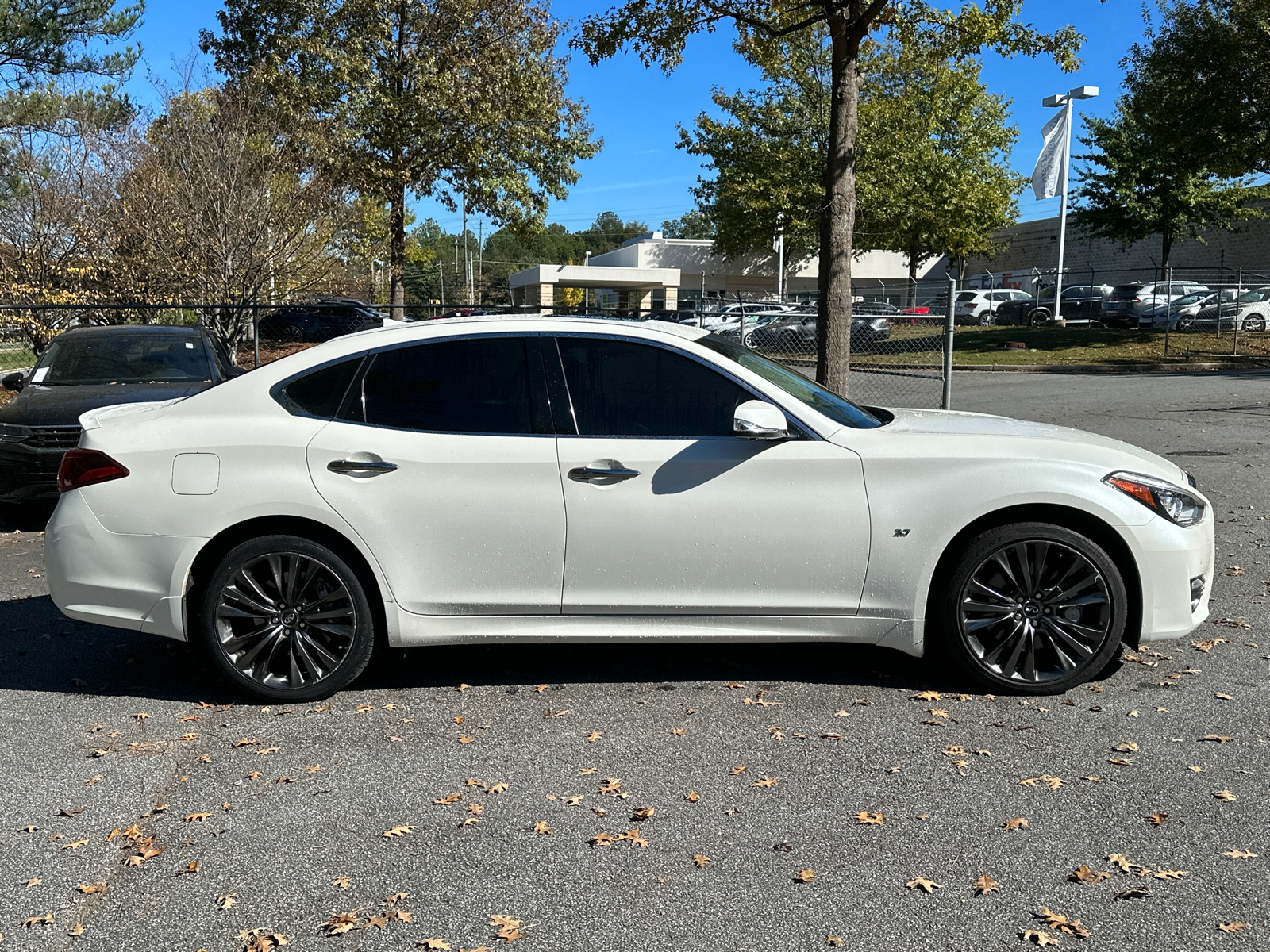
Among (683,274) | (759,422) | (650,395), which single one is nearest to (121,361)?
(650,395)

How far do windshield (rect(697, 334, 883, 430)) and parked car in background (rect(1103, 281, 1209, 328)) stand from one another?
105 feet

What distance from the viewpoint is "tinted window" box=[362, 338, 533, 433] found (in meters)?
4.93

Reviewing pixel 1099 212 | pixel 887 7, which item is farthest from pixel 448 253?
pixel 887 7

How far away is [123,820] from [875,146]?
3834cm

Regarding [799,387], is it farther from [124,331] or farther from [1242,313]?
[1242,313]

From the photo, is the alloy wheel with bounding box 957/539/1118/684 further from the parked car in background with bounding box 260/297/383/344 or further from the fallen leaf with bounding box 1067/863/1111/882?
the parked car in background with bounding box 260/297/383/344

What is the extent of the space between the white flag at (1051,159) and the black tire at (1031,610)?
116ft

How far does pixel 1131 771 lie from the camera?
4.14 meters

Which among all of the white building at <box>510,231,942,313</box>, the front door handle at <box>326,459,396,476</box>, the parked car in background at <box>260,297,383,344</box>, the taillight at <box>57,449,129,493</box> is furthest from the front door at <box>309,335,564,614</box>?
the white building at <box>510,231,942,313</box>

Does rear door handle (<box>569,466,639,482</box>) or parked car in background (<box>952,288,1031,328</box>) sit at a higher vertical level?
parked car in background (<box>952,288,1031,328</box>)

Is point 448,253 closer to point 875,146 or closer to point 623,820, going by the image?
point 875,146

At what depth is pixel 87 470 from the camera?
16.2 ft

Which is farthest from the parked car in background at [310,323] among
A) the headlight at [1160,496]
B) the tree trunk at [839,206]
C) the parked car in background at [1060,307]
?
the parked car in background at [1060,307]

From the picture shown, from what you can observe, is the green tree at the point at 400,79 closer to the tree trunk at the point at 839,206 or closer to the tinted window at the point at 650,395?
the tree trunk at the point at 839,206
